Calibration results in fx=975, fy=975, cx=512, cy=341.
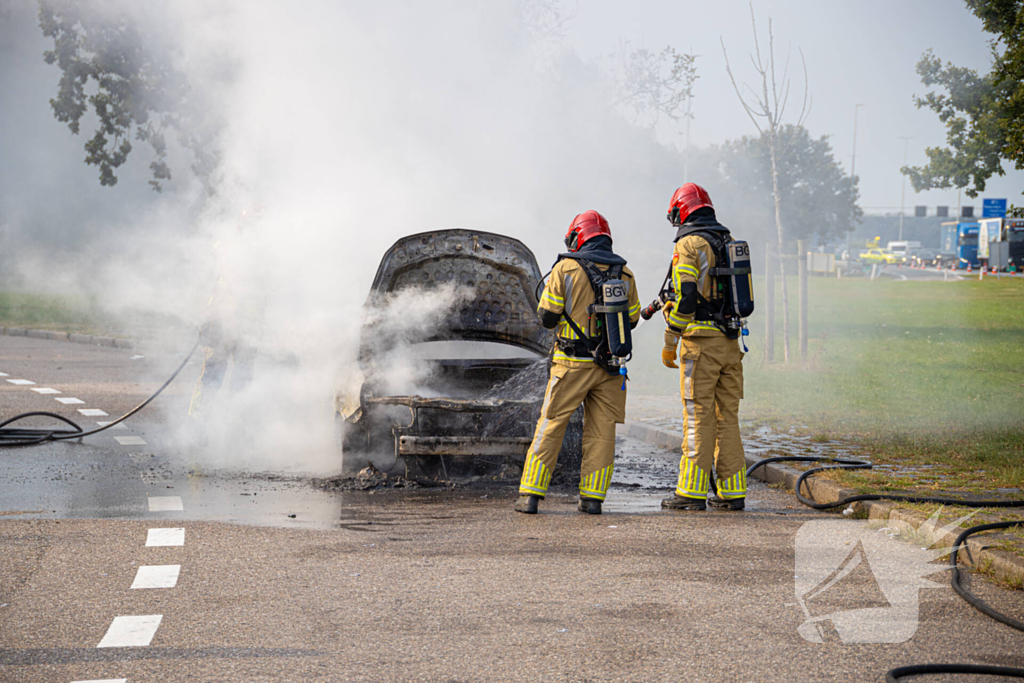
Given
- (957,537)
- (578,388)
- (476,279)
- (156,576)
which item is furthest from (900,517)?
(156,576)

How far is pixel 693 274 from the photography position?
6234mm

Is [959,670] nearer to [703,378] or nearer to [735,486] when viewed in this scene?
[735,486]

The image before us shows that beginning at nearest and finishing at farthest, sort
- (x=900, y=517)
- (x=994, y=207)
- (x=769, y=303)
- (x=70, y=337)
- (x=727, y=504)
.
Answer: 1. (x=900, y=517)
2. (x=727, y=504)
3. (x=769, y=303)
4. (x=70, y=337)
5. (x=994, y=207)

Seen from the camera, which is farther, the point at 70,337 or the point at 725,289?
the point at 70,337

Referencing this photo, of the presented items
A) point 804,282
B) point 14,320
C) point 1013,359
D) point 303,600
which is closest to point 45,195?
point 14,320

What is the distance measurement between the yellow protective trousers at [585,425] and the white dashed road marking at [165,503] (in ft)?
7.11

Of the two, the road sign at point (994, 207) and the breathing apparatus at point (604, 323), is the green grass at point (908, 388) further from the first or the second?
the road sign at point (994, 207)

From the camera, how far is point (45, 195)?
1192 inches

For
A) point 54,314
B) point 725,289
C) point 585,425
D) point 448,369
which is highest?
point 725,289

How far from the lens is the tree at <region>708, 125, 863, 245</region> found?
63.5 m

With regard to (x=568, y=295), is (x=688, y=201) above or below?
above

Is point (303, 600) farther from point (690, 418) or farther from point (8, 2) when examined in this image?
point (8, 2)

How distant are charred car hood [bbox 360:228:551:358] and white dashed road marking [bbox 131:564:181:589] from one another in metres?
→ 2.64

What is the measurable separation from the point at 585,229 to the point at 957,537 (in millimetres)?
2864
